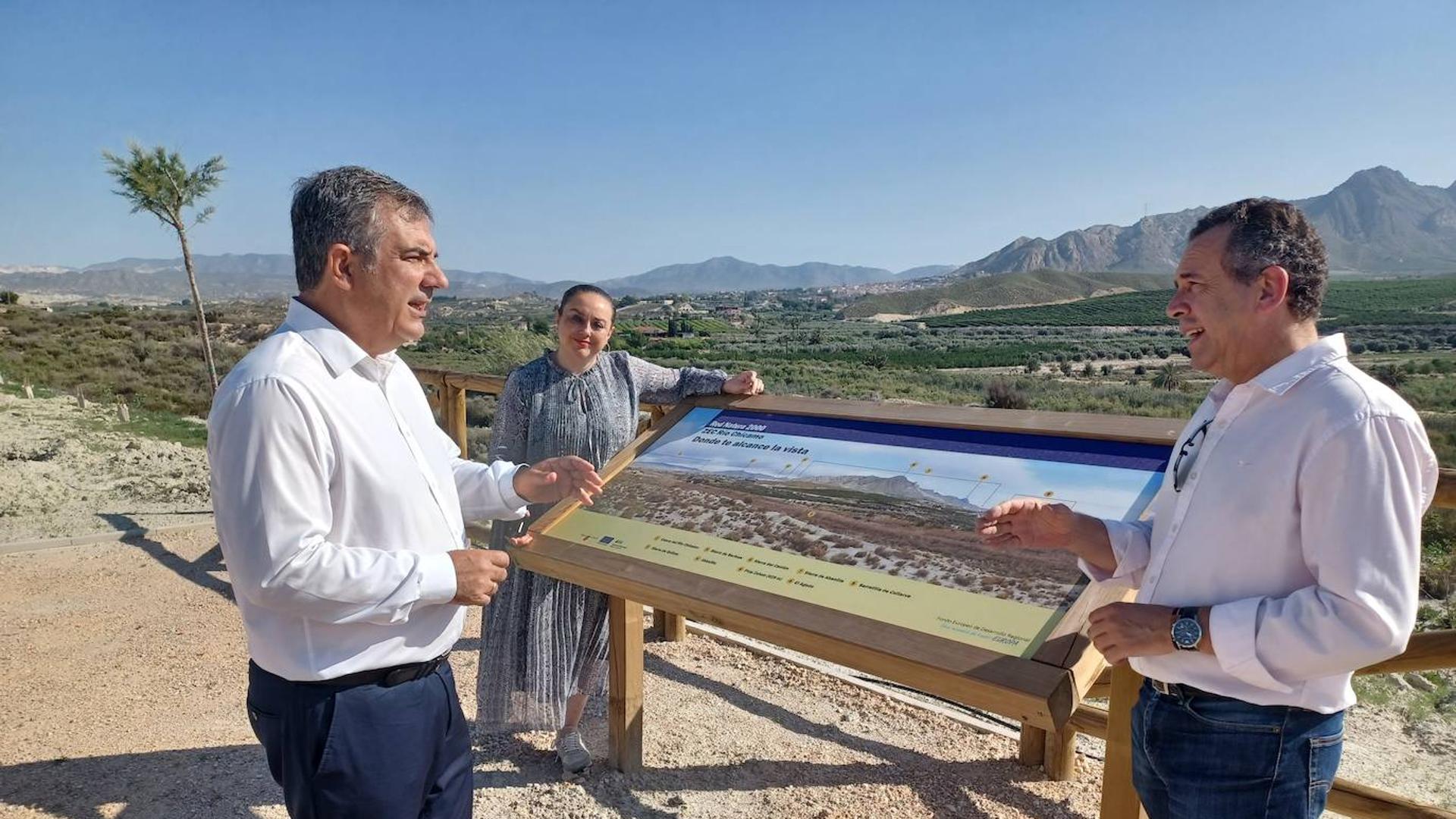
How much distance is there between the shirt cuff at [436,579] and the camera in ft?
5.25

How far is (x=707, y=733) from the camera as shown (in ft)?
12.3

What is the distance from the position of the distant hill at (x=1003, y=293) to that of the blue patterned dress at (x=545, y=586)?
78236 millimetres

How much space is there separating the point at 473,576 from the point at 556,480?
0.68m

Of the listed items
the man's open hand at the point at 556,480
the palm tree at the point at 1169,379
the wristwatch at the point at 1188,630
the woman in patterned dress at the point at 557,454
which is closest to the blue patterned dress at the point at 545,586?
the woman in patterned dress at the point at 557,454

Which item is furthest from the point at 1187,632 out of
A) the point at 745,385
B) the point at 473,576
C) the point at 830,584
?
A: the point at 745,385

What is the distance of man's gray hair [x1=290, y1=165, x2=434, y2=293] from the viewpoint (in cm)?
161

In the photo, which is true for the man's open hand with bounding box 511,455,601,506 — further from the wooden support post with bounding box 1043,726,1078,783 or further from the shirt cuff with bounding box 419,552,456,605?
the wooden support post with bounding box 1043,726,1078,783

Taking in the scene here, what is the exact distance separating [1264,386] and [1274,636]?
41 centimetres

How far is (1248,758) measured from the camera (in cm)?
153

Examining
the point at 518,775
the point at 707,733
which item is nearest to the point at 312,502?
the point at 518,775

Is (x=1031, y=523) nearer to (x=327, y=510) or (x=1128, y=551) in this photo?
(x=1128, y=551)

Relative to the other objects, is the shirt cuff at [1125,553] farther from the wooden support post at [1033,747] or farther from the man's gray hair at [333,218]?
the wooden support post at [1033,747]

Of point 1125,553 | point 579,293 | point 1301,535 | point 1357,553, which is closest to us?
point 1357,553

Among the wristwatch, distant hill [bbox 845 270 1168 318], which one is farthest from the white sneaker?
distant hill [bbox 845 270 1168 318]
